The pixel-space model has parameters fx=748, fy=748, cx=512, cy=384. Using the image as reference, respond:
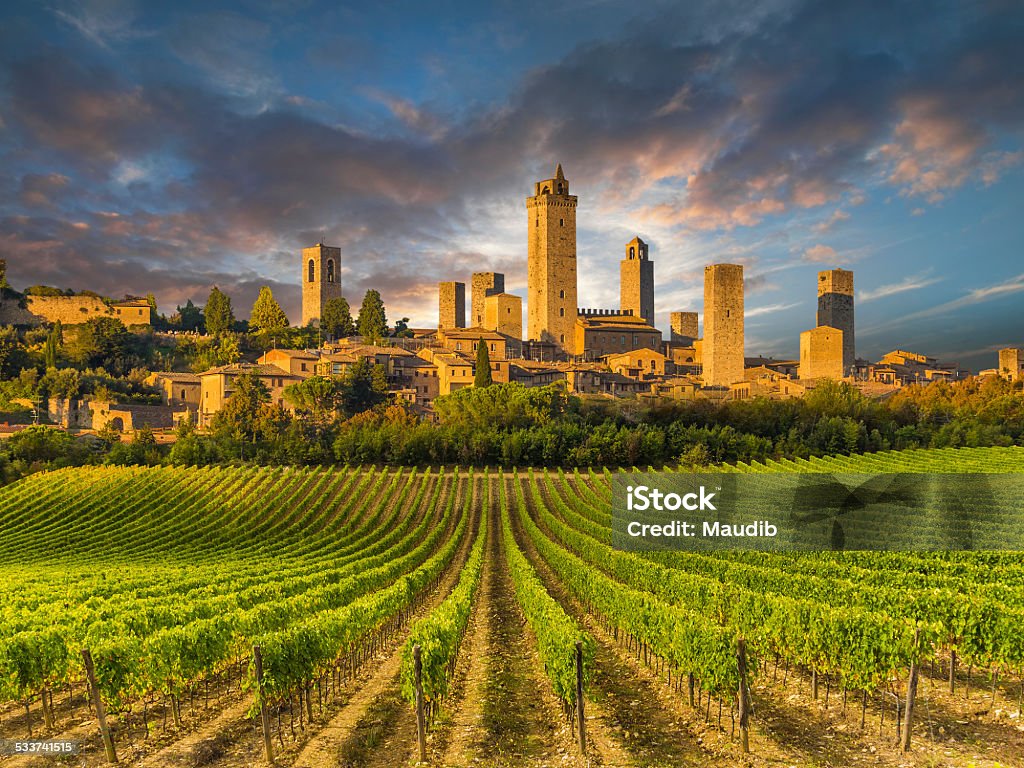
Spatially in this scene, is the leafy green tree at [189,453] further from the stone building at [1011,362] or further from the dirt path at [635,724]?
the stone building at [1011,362]

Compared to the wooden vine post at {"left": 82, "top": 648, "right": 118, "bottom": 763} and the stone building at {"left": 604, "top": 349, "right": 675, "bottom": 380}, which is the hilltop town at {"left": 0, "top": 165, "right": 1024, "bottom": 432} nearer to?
the stone building at {"left": 604, "top": 349, "right": 675, "bottom": 380}

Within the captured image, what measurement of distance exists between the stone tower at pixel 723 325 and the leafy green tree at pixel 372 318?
4247 centimetres

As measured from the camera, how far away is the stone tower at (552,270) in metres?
102

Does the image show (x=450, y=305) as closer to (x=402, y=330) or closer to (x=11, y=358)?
(x=402, y=330)

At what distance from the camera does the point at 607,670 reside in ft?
49.6

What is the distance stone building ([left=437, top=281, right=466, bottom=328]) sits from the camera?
379 ft

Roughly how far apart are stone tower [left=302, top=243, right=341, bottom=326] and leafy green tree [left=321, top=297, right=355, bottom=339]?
1641cm

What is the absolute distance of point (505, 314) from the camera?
106250 mm

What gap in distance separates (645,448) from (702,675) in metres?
47.2

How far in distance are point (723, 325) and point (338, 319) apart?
53.3 metres

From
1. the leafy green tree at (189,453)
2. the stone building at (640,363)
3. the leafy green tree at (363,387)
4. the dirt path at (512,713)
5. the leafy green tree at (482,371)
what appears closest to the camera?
the dirt path at (512,713)

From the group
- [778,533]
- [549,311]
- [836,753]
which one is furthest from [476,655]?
[549,311]

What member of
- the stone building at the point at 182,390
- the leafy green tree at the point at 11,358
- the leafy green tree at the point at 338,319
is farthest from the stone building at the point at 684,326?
the leafy green tree at the point at 11,358

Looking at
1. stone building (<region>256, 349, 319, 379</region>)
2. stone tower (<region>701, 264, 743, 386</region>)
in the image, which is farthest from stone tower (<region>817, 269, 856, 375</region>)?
stone building (<region>256, 349, 319, 379</region>)
